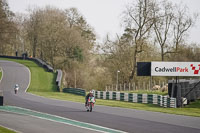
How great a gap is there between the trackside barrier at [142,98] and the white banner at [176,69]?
231 centimetres

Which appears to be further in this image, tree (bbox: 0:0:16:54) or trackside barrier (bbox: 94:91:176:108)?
tree (bbox: 0:0:16:54)

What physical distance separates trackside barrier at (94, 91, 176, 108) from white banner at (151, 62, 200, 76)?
2.31 metres

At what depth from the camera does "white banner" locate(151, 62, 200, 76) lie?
31.6 metres

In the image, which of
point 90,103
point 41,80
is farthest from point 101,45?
point 90,103

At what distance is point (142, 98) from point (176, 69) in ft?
20.0

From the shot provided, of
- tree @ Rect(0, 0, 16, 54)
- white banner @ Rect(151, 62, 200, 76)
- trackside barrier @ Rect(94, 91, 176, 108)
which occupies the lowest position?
trackside barrier @ Rect(94, 91, 176, 108)

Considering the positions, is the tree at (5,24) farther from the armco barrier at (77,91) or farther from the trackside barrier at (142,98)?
the trackside barrier at (142,98)

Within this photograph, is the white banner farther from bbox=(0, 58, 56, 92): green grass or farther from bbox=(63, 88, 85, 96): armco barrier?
bbox=(0, 58, 56, 92): green grass

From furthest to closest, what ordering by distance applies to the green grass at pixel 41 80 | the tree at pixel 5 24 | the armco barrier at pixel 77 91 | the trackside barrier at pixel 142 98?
the tree at pixel 5 24 → the green grass at pixel 41 80 → the armco barrier at pixel 77 91 → the trackside barrier at pixel 142 98

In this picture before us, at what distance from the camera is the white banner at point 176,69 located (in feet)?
104

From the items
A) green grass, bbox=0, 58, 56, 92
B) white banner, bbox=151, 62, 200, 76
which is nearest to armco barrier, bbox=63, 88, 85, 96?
green grass, bbox=0, 58, 56, 92

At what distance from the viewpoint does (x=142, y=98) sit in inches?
1452

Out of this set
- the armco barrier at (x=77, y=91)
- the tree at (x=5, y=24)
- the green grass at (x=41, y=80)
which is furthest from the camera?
the tree at (x=5, y=24)

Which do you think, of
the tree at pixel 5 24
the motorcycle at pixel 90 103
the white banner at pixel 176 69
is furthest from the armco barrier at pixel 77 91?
the tree at pixel 5 24
